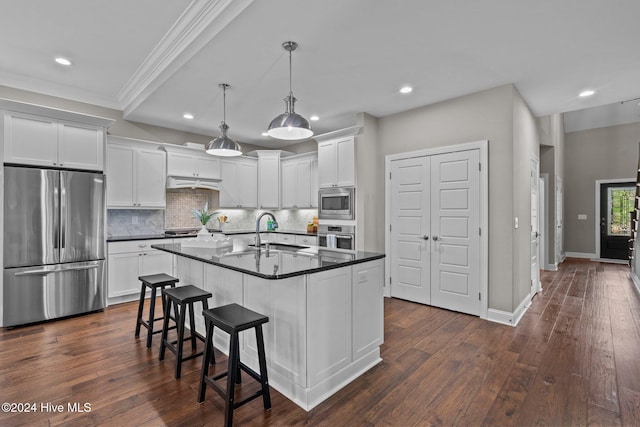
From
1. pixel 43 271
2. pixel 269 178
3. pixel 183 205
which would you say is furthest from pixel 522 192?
pixel 43 271

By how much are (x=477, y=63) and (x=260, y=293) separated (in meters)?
3.12

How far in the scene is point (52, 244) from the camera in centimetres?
377

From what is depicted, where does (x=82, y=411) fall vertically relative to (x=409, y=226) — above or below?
below

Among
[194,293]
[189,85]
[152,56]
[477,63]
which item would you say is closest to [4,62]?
[152,56]

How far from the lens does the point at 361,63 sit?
324cm

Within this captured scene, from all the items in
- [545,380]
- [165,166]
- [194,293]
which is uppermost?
[165,166]

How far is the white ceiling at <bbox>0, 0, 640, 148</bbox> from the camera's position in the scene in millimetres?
2447

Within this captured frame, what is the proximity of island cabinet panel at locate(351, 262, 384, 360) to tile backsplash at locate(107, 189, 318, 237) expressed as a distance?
241 cm

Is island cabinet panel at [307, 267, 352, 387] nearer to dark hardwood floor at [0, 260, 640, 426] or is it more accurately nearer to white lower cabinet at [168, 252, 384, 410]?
white lower cabinet at [168, 252, 384, 410]

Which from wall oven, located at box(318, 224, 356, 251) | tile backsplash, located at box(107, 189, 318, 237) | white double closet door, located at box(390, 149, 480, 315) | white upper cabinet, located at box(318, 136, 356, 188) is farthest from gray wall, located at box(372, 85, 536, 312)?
tile backsplash, located at box(107, 189, 318, 237)

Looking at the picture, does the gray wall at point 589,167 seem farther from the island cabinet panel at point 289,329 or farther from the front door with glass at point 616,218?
the island cabinet panel at point 289,329

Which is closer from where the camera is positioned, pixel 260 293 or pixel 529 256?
pixel 260 293

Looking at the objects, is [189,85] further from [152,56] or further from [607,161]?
[607,161]

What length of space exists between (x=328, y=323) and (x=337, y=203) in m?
2.96
